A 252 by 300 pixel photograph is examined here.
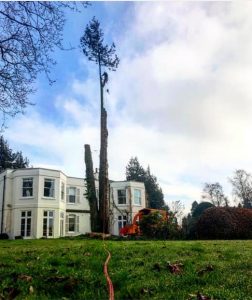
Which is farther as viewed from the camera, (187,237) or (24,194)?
(24,194)

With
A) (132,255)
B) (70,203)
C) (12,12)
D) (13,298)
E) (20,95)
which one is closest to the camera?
(13,298)

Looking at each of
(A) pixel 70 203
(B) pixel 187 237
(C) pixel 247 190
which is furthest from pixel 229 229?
(C) pixel 247 190

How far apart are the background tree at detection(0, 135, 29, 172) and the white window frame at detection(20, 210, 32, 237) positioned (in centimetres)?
2699

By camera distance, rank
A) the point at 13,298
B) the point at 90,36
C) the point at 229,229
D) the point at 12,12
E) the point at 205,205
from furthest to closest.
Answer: the point at 205,205 → the point at 90,36 → the point at 229,229 → the point at 12,12 → the point at 13,298

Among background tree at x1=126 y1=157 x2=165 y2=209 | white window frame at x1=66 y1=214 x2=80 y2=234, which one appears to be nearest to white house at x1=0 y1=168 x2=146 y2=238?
white window frame at x1=66 y1=214 x2=80 y2=234

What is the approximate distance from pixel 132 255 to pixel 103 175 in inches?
632

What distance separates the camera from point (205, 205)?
43.3 m

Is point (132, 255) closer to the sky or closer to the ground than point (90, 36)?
closer to the ground

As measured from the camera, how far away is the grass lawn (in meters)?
5.93

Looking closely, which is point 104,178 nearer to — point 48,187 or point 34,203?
point 34,203

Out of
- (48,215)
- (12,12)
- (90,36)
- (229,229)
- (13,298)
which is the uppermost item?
(90,36)

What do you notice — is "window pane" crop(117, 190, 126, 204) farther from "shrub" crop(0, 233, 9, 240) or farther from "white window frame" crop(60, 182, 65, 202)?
"shrub" crop(0, 233, 9, 240)

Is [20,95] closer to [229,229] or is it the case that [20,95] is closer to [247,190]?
[229,229]

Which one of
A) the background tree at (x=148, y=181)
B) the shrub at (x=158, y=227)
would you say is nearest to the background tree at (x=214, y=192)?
the background tree at (x=148, y=181)
